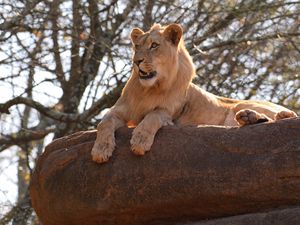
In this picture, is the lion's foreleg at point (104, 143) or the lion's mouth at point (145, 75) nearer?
the lion's foreleg at point (104, 143)

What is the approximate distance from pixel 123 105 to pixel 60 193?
112 centimetres

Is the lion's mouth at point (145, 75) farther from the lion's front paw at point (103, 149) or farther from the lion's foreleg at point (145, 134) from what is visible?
the lion's front paw at point (103, 149)

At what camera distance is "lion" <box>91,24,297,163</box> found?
6.87 m

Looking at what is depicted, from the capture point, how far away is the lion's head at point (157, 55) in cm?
729

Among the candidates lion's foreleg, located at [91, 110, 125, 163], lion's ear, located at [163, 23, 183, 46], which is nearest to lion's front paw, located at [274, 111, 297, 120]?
lion's ear, located at [163, 23, 183, 46]

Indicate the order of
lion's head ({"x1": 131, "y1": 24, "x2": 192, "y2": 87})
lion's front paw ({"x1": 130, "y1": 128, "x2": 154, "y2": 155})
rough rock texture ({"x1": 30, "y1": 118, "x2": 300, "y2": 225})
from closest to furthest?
rough rock texture ({"x1": 30, "y1": 118, "x2": 300, "y2": 225})
lion's front paw ({"x1": 130, "y1": 128, "x2": 154, "y2": 155})
lion's head ({"x1": 131, "y1": 24, "x2": 192, "y2": 87})

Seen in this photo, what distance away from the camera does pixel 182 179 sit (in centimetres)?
657

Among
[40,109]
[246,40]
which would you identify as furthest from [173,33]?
[40,109]

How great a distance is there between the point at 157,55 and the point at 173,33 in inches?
14.3

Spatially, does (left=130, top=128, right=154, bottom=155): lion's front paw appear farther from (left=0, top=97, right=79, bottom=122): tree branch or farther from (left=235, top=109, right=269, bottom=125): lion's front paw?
(left=0, top=97, right=79, bottom=122): tree branch

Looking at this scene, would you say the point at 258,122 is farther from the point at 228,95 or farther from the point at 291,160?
the point at 228,95

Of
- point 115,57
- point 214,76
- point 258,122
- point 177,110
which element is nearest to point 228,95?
point 214,76

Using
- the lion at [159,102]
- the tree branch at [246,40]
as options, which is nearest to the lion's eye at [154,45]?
the lion at [159,102]

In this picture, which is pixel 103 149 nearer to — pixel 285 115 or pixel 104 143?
pixel 104 143
